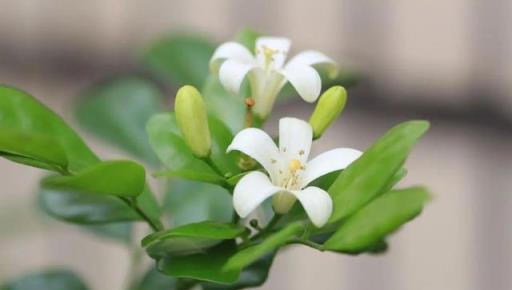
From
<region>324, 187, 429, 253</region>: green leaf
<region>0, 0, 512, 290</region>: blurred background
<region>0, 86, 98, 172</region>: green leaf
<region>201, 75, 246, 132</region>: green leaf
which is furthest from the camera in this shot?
<region>0, 0, 512, 290</region>: blurred background

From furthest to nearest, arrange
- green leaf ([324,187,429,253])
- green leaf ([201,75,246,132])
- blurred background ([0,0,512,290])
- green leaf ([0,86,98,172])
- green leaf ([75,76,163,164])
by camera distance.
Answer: blurred background ([0,0,512,290])
green leaf ([75,76,163,164])
green leaf ([201,75,246,132])
green leaf ([0,86,98,172])
green leaf ([324,187,429,253])

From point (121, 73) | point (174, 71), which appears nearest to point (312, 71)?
point (174, 71)

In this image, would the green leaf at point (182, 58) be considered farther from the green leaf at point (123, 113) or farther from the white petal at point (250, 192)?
the white petal at point (250, 192)

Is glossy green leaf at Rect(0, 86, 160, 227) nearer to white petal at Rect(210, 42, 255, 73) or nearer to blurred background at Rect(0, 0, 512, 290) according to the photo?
white petal at Rect(210, 42, 255, 73)

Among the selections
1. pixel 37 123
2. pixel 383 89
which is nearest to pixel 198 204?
pixel 37 123

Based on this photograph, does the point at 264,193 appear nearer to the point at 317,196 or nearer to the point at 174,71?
the point at 317,196

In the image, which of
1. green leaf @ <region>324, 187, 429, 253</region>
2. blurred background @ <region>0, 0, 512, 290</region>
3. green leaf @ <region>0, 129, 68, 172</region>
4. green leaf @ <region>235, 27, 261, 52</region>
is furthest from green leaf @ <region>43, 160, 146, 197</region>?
blurred background @ <region>0, 0, 512, 290</region>
